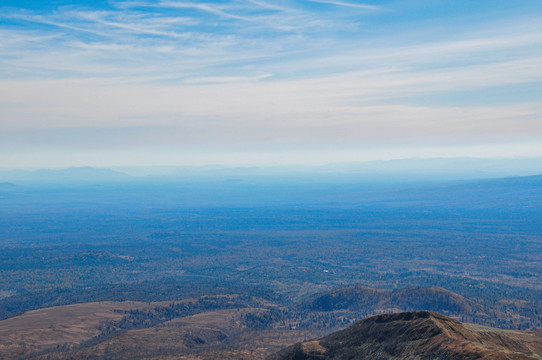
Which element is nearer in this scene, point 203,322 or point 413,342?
point 413,342

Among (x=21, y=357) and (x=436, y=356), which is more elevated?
(x=436, y=356)

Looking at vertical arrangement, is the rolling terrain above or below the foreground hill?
below

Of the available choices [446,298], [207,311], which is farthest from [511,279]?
[207,311]

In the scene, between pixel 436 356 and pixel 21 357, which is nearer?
pixel 436 356

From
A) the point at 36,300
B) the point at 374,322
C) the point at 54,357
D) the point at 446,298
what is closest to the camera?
the point at 374,322

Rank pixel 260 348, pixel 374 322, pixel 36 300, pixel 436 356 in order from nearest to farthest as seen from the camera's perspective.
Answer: pixel 436 356 → pixel 374 322 → pixel 260 348 → pixel 36 300

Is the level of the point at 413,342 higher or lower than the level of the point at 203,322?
higher

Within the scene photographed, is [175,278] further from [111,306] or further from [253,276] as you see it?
[111,306]

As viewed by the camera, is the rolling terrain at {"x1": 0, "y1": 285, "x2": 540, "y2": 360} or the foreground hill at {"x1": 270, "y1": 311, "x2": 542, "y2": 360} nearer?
the foreground hill at {"x1": 270, "y1": 311, "x2": 542, "y2": 360}
